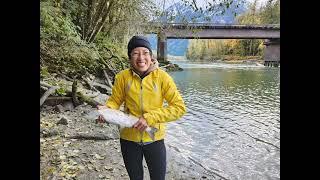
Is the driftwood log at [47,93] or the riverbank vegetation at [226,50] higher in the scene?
the riverbank vegetation at [226,50]

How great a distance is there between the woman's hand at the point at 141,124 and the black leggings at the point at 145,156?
13 centimetres

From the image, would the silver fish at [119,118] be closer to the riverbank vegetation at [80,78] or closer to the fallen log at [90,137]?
the riverbank vegetation at [80,78]

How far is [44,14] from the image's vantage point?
5375 millimetres

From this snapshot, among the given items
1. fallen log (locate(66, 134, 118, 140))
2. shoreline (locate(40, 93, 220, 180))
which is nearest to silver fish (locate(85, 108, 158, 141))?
shoreline (locate(40, 93, 220, 180))

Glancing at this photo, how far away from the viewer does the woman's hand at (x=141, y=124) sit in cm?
188

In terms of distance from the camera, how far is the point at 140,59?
6.22 feet

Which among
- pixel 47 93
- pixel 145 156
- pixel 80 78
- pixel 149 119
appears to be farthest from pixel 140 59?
pixel 80 78

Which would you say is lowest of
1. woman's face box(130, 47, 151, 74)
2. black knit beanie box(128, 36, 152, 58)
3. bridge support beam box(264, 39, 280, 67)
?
woman's face box(130, 47, 151, 74)

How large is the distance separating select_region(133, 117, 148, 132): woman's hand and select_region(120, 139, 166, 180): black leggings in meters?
0.13

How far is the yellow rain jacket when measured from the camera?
6.23 ft

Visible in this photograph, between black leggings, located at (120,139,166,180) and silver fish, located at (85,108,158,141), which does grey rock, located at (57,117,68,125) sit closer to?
black leggings, located at (120,139,166,180)

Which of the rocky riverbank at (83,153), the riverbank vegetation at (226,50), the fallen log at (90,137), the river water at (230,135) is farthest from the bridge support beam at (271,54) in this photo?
the fallen log at (90,137)
